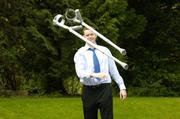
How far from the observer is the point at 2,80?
70.4 ft

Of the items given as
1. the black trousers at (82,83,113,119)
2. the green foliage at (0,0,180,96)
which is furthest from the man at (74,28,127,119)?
the green foliage at (0,0,180,96)

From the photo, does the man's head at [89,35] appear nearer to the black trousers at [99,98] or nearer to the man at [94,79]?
Answer: the man at [94,79]

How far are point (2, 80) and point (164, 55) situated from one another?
7577 millimetres

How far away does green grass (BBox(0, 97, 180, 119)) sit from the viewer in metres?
12.7

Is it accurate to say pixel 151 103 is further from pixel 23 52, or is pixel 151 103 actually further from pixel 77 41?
pixel 23 52

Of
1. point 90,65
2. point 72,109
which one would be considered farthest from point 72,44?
point 90,65

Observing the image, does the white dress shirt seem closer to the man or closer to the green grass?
the man

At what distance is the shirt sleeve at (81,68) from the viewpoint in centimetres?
724

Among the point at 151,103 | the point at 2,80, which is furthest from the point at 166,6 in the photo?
the point at 151,103

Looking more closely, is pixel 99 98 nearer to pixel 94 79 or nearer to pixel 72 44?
pixel 94 79

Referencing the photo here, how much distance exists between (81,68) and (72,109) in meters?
6.27

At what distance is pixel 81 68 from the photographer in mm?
7340

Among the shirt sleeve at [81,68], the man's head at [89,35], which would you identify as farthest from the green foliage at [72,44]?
the man's head at [89,35]

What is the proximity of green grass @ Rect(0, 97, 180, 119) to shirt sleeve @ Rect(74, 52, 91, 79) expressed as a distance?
5.25m
